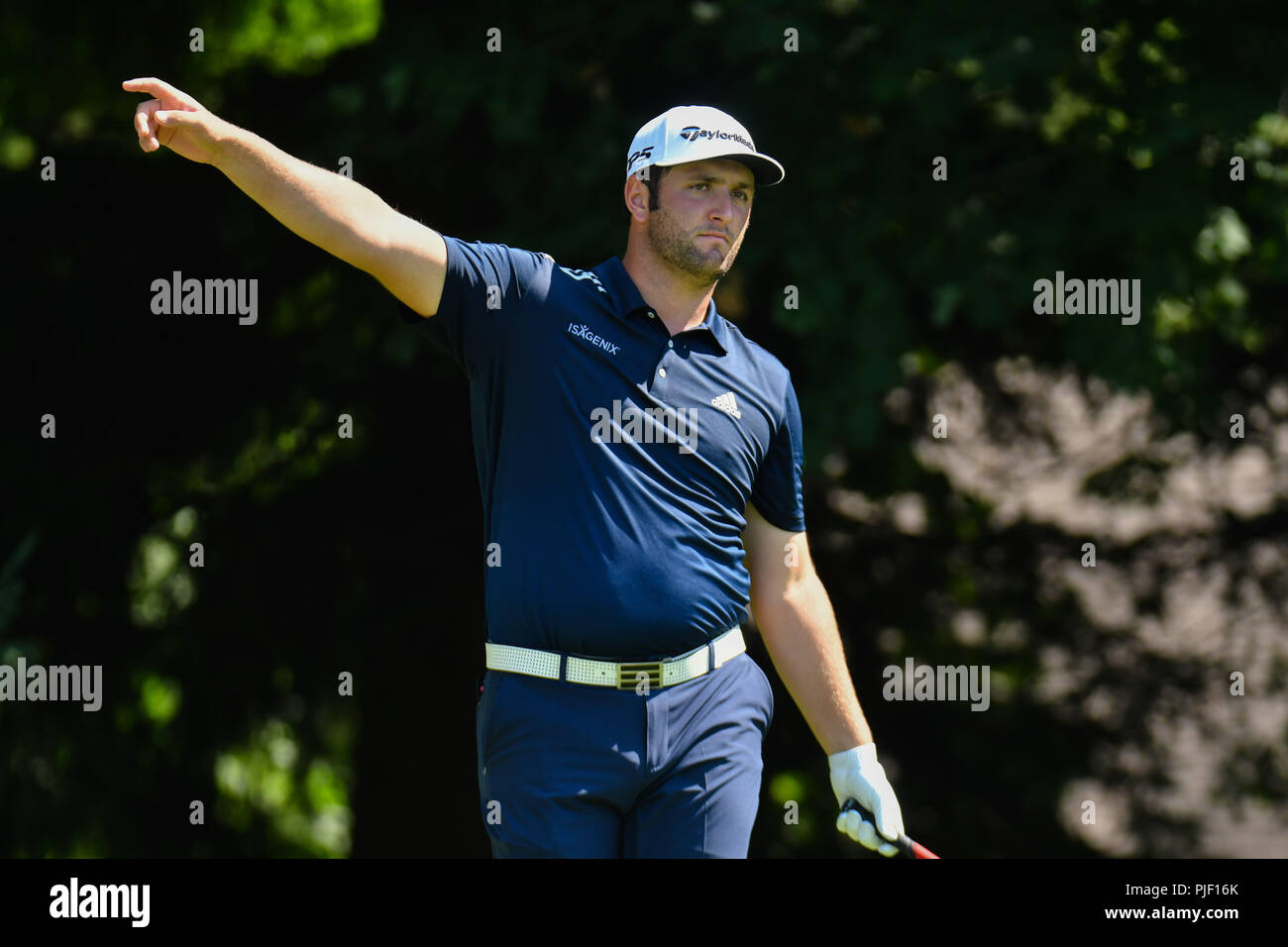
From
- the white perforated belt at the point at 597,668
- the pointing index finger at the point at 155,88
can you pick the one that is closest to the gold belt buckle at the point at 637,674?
the white perforated belt at the point at 597,668

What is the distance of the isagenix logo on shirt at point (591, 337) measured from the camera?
3.75 metres

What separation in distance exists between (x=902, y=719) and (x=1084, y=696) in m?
1.02

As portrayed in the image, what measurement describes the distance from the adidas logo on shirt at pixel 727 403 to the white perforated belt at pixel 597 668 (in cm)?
57

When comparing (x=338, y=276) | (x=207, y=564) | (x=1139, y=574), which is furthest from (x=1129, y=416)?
(x=207, y=564)

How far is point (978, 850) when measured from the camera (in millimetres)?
8773

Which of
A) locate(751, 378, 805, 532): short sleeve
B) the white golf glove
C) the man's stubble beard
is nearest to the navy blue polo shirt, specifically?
the man's stubble beard

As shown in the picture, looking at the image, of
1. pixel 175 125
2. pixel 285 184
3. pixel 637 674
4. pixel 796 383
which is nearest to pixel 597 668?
pixel 637 674

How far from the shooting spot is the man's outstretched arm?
327cm

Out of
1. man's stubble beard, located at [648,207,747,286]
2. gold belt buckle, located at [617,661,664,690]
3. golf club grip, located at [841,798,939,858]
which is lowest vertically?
golf club grip, located at [841,798,939,858]

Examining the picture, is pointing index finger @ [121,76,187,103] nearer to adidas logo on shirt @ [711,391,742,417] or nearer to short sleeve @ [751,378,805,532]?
adidas logo on shirt @ [711,391,742,417]

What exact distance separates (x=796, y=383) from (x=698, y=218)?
276 centimetres

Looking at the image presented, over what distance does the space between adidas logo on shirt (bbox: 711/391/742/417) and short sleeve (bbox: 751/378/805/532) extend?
252mm

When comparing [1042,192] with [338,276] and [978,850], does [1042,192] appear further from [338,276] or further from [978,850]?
[978,850]

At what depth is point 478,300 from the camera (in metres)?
3.63
